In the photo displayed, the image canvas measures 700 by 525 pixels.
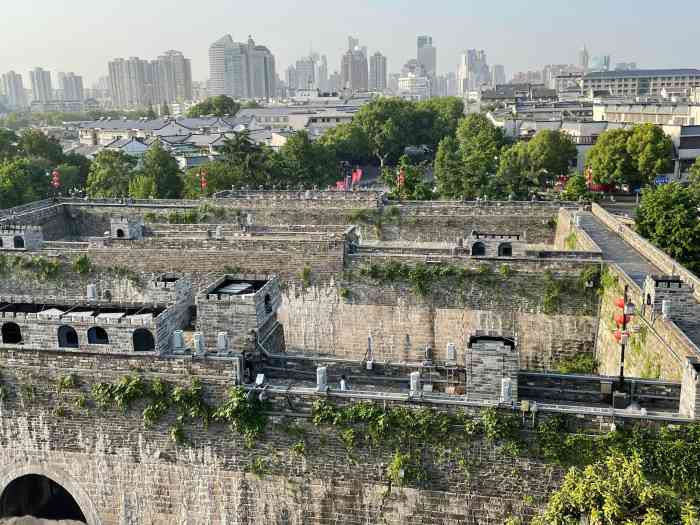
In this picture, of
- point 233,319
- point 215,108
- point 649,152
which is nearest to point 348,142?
point 649,152

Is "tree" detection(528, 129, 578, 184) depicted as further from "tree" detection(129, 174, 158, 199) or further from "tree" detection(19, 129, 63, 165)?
"tree" detection(19, 129, 63, 165)

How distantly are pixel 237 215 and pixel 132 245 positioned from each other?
9.73 metres

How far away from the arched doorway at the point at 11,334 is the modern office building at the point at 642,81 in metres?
157

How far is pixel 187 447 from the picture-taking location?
57.8 ft

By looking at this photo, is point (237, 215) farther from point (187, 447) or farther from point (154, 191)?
point (187, 447)

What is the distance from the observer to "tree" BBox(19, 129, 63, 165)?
2948 inches

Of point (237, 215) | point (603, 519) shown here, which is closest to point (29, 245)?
point (237, 215)

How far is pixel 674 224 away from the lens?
36.6 metres

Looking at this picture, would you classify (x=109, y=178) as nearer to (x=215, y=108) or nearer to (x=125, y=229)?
(x=125, y=229)

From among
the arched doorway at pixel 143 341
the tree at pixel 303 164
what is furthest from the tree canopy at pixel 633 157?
the arched doorway at pixel 143 341

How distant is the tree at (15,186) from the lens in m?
55.7

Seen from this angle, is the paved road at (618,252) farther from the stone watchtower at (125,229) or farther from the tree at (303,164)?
the tree at (303,164)

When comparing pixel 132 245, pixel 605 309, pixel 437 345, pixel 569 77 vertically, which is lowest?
pixel 437 345

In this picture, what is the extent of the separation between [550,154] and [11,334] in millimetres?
58697
